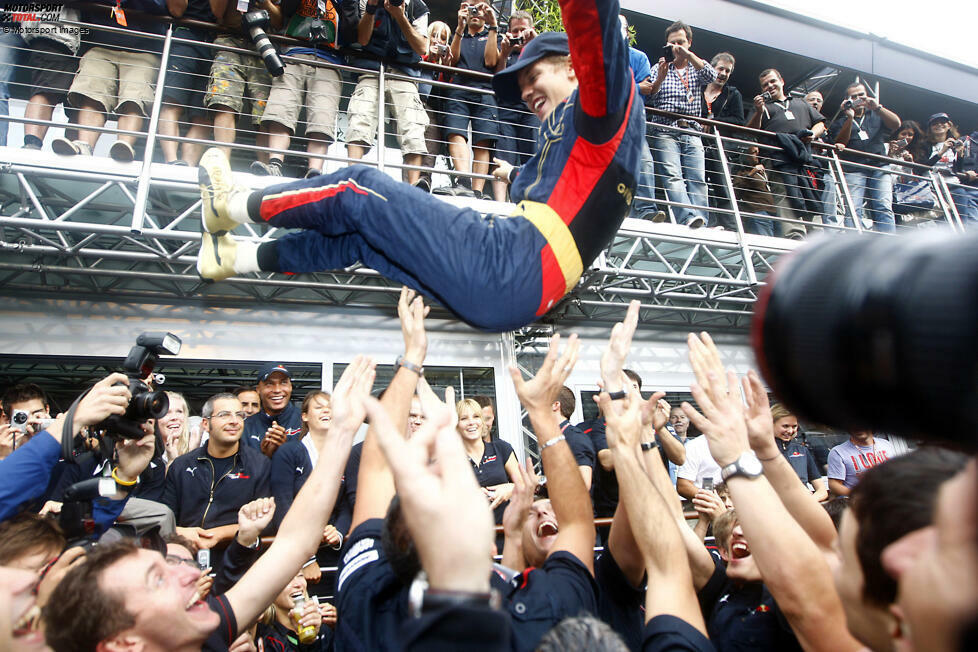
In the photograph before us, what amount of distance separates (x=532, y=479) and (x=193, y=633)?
114 centimetres

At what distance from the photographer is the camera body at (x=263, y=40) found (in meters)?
4.04

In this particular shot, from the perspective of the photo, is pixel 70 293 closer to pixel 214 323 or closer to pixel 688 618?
pixel 214 323

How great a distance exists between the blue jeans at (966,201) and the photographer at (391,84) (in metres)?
7.31

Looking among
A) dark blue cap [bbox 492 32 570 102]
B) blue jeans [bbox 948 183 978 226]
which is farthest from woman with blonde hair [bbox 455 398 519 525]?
blue jeans [bbox 948 183 978 226]

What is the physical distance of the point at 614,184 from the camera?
1980 mm

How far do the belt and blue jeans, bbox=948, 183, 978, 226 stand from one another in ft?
27.1

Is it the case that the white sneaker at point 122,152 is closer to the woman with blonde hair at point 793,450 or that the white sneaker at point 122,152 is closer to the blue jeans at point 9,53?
the blue jeans at point 9,53

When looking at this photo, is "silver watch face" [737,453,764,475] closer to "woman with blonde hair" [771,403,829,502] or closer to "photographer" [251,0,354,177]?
"woman with blonde hair" [771,403,829,502]

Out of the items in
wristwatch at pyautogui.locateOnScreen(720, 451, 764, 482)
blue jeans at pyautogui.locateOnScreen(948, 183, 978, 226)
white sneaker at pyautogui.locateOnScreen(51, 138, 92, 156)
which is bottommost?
wristwatch at pyautogui.locateOnScreen(720, 451, 764, 482)

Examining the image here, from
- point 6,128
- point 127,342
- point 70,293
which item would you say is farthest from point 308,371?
point 6,128

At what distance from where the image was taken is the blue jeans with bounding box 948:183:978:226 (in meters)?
7.67

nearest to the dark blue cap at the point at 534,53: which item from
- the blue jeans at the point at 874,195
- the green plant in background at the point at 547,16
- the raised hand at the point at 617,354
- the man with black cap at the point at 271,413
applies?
the raised hand at the point at 617,354

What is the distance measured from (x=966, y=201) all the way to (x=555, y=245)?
8.62 m

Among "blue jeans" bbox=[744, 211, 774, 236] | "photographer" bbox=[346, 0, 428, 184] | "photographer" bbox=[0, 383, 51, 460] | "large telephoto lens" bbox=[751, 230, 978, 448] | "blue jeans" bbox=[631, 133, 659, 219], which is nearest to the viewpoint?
"large telephoto lens" bbox=[751, 230, 978, 448]
